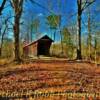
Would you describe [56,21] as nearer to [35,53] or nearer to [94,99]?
[35,53]

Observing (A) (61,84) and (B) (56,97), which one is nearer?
(B) (56,97)

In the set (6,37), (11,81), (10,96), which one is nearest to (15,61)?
(11,81)

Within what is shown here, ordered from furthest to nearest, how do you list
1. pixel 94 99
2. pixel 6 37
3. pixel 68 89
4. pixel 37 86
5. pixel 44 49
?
pixel 6 37 → pixel 44 49 → pixel 37 86 → pixel 68 89 → pixel 94 99

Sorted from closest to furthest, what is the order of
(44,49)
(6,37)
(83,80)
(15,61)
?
(83,80) < (15,61) < (44,49) < (6,37)

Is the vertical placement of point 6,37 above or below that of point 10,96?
above

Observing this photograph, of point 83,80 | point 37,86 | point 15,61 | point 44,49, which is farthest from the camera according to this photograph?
point 44,49

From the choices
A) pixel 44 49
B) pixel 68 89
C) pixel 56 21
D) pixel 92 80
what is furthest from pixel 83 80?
pixel 56 21

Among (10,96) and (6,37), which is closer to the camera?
(10,96)

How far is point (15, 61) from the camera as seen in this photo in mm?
24891

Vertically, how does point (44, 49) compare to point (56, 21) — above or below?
below

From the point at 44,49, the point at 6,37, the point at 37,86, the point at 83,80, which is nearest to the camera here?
the point at 37,86

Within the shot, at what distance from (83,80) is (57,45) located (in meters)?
62.5

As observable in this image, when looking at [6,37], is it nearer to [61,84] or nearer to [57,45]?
[57,45]

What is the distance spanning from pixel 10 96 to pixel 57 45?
218 ft
